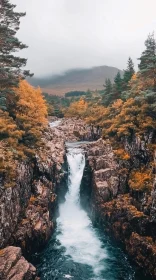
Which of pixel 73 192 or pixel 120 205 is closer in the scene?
pixel 120 205

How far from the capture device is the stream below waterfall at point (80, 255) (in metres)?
26.4

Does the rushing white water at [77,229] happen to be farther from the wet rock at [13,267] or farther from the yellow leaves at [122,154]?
the yellow leaves at [122,154]

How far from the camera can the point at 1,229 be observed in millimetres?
24469

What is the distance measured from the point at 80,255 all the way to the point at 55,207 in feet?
29.8

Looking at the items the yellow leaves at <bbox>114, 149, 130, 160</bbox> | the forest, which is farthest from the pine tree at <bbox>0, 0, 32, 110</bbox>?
the yellow leaves at <bbox>114, 149, 130, 160</bbox>

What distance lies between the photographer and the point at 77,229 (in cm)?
3566

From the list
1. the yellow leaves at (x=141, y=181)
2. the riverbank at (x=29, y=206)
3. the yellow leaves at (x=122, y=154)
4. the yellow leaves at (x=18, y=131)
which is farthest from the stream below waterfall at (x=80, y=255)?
the yellow leaves at (x=122, y=154)

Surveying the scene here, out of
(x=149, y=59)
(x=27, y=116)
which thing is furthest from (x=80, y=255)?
(x=149, y=59)

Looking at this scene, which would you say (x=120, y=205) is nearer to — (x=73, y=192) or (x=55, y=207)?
(x=55, y=207)

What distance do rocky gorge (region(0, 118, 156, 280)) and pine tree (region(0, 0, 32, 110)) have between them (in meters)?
9.63

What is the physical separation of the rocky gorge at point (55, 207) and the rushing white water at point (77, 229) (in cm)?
154

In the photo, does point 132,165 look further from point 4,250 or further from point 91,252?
point 4,250

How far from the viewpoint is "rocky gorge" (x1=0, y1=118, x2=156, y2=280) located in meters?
25.3

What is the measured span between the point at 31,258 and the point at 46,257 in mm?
1750
